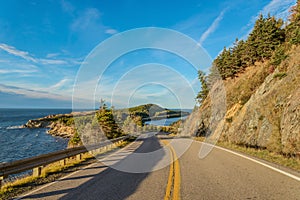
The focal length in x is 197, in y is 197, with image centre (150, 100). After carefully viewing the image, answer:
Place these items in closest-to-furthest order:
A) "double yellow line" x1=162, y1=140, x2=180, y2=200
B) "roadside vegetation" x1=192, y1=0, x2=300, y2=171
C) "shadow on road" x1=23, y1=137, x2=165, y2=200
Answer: "double yellow line" x1=162, y1=140, x2=180, y2=200 < "shadow on road" x1=23, y1=137, x2=165, y2=200 < "roadside vegetation" x1=192, y1=0, x2=300, y2=171

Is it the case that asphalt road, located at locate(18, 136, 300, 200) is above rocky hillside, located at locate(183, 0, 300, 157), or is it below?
below

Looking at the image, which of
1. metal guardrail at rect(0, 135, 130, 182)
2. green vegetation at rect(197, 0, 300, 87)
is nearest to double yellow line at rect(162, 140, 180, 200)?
metal guardrail at rect(0, 135, 130, 182)

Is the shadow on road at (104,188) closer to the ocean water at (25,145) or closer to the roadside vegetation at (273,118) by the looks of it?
the roadside vegetation at (273,118)

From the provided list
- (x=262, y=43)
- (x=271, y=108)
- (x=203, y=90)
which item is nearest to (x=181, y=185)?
(x=271, y=108)

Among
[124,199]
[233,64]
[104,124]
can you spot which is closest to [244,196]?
[124,199]

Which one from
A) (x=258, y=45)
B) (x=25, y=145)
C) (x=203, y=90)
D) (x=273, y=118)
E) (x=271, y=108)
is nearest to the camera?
(x=273, y=118)

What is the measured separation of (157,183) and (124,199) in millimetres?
1332

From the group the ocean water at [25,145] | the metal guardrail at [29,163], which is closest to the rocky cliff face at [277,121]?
the metal guardrail at [29,163]

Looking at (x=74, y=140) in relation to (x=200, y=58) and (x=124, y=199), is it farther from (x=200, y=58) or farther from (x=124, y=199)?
(x=124, y=199)

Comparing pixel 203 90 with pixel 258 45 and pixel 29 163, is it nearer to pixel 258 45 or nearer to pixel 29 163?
pixel 258 45

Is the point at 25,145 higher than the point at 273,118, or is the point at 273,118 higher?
the point at 273,118

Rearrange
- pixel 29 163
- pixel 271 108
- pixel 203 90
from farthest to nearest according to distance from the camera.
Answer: pixel 203 90 < pixel 271 108 < pixel 29 163

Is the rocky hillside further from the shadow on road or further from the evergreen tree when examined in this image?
the evergreen tree

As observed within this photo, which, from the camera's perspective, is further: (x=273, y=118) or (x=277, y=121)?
(x=273, y=118)
